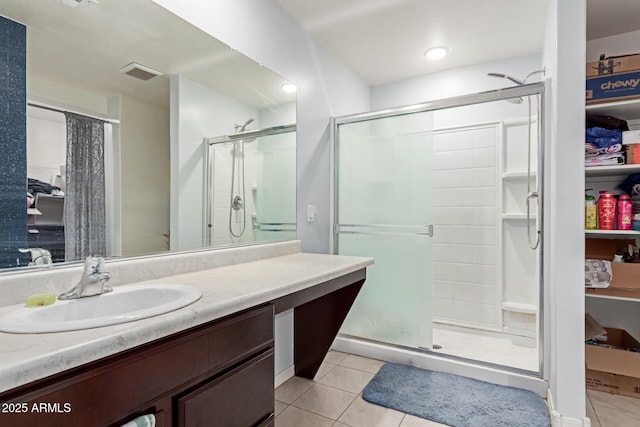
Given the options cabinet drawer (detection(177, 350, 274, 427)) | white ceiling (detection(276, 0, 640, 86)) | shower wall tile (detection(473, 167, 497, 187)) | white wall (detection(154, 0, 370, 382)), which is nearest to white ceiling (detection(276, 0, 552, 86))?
white ceiling (detection(276, 0, 640, 86))

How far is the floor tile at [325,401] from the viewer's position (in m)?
1.84

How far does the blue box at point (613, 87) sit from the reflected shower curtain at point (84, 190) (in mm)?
2495

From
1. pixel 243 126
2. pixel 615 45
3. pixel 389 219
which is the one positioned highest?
pixel 615 45

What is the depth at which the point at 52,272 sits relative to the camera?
1.08m

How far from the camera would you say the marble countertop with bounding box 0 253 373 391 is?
598 mm

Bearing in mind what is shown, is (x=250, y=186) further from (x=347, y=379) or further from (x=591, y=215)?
(x=591, y=215)

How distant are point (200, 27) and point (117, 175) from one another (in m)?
0.81

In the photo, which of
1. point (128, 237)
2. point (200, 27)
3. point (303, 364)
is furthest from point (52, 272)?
point (303, 364)

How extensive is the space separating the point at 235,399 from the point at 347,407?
109 cm

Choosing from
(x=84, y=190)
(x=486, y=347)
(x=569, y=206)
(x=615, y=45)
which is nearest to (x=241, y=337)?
(x=84, y=190)

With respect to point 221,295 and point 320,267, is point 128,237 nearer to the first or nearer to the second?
point 221,295

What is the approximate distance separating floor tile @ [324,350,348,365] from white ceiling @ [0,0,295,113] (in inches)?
76.0

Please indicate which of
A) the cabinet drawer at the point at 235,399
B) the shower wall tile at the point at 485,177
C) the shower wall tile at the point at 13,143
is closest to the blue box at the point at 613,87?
the shower wall tile at the point at 485,177

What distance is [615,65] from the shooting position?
192 cm
